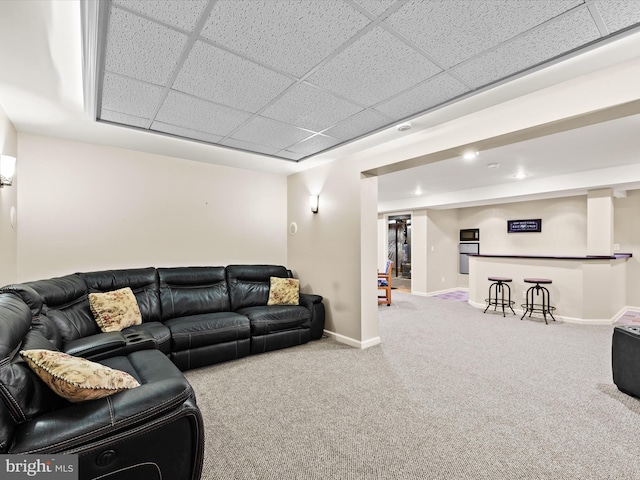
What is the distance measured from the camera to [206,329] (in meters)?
3.36

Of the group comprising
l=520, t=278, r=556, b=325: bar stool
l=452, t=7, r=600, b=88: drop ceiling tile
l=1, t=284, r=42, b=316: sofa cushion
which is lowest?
l=520, t=278, r=556, b=325: bar stool

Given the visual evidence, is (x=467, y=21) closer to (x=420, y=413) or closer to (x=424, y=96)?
(x=424, y=96)

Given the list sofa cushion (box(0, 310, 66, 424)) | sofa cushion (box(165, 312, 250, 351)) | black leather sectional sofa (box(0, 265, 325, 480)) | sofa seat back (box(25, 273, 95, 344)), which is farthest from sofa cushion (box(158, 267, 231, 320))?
sofa cushion (box(0, 310, 66, 424))

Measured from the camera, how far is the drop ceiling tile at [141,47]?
1.71 metres

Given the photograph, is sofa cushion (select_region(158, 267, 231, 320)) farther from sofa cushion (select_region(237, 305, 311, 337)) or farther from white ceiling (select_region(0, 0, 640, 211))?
white ceiling (select_region(0, 0, 640, 211))

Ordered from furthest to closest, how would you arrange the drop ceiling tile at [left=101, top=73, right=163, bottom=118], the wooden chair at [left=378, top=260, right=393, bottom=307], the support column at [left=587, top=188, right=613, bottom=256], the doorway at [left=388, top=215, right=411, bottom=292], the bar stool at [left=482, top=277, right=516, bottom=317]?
the doorway at [left=388, top=215, right=411, bottom=292]
the wooden chair at [left=378, top=260, right=393, bottom=307]
the bar stool at [left=482, top=277, right=516, bottom=317]
the support column at [left=587, top=188, right=613, bottom=256]
the drop ceiling tile at [left=101, top=73, right=163, bottom=118]

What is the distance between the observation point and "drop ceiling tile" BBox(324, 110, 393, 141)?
2.93 metres

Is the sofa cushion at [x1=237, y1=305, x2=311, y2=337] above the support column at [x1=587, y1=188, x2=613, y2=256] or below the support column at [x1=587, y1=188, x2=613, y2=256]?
below

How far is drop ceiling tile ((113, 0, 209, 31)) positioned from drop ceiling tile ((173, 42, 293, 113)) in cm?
21

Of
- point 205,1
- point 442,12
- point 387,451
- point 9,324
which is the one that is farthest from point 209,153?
point 387,451

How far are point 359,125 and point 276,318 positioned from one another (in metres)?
2.44

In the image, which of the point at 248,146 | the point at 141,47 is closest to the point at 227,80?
the point at 141,47

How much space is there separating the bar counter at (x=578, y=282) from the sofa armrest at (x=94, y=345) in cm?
613

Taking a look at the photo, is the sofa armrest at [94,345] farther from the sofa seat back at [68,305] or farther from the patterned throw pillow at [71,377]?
the patterned throw pillow at [71,377]
